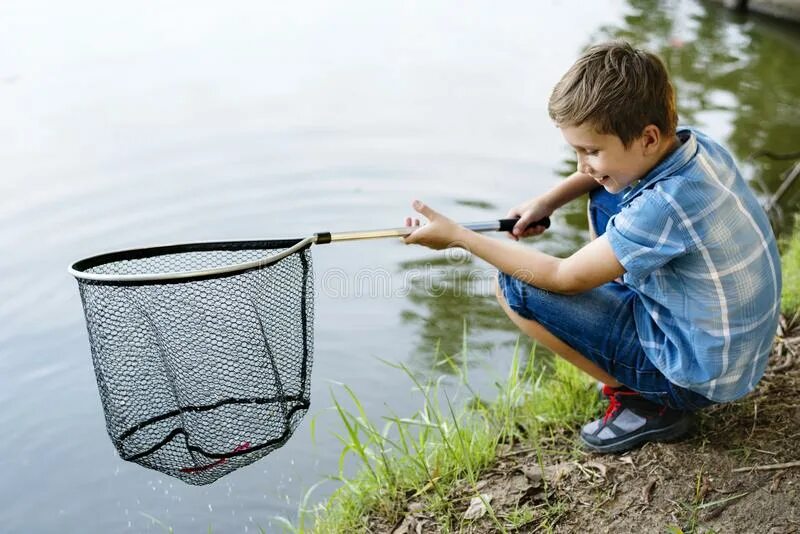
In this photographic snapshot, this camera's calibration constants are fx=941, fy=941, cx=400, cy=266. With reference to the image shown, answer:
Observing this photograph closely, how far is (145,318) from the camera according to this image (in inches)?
86.1

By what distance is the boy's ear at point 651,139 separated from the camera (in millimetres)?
2107

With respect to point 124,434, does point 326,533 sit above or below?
below

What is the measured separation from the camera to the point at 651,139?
2.12m

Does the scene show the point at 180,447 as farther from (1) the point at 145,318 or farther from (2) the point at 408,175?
(2) the point at 408,175

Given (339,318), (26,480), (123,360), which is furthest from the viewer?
(339,318)

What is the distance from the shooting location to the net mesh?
2188mm

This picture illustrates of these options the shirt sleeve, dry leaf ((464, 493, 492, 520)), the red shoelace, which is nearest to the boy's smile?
the shirt sleeve

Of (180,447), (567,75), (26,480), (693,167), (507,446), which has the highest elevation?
(567,75)

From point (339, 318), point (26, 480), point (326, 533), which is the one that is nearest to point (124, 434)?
point (326, 533)

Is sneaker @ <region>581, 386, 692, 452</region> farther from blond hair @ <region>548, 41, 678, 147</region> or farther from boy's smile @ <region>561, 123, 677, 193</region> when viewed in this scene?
blond hair @ <region>548, 41, 678, 147</region>

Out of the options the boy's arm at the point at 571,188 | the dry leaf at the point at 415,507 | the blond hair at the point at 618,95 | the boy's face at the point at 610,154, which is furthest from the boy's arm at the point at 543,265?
the dry leaf at the point at 415,507

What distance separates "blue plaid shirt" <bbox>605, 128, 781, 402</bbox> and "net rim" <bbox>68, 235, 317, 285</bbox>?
0.75 metres

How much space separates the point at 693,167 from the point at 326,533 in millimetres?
1329

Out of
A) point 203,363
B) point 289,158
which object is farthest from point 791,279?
point 289,158
